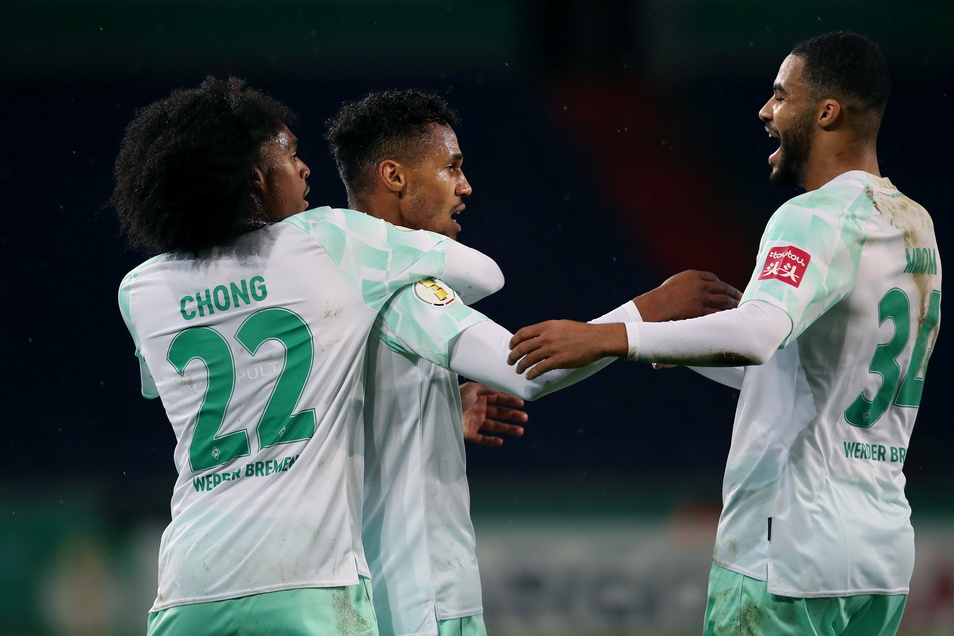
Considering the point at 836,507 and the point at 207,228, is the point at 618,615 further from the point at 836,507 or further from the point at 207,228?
the point at 207,228

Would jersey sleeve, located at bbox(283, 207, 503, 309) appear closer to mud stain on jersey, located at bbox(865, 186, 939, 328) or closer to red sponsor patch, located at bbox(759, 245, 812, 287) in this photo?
red sponsor patch, located at bbox(759, 245, 812, 287)

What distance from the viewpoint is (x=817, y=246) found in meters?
2.38

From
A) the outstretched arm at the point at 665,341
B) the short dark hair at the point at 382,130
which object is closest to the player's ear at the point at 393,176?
the short dark hair at the point at 382,130

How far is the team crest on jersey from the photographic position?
7.82 ft

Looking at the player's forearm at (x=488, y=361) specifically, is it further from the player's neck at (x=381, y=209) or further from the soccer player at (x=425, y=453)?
the player's neck at (x=381, y=209)

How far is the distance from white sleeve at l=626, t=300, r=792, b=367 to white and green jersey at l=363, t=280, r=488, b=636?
1.71 ft

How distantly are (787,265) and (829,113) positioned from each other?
0.54 m

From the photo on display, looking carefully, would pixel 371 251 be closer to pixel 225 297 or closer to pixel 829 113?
pixel 225 297

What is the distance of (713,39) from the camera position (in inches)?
317

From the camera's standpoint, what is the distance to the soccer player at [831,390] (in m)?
2.39

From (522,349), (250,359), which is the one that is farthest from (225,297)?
(522,349)

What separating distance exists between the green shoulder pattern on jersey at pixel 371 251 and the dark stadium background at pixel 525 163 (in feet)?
14.3

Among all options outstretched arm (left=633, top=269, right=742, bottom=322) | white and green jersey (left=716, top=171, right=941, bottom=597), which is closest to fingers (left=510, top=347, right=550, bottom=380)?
outstretched arm (left=633, top=269, right=742, bottom=322)

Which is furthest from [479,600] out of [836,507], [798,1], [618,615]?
[798,1]
